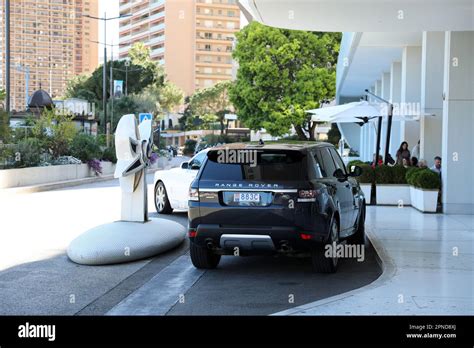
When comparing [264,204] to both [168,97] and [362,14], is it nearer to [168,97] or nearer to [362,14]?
[362,14]

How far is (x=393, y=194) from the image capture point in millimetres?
18578

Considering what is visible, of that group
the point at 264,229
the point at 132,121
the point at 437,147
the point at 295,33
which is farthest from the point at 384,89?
the point at 264,229

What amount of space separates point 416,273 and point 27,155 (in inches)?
812

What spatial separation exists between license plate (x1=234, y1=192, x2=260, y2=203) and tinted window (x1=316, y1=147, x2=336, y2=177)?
1.24 metres

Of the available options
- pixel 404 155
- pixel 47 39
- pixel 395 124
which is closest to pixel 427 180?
pixel 404 155

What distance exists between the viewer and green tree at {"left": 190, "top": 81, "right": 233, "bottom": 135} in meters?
100

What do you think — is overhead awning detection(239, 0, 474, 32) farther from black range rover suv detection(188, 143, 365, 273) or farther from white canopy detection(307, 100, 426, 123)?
white canopy detection(307, 100, 426, 123)

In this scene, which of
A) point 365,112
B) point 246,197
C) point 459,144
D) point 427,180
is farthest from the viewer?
point 365,112

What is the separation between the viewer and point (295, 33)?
52.1 m

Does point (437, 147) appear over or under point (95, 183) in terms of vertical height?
over

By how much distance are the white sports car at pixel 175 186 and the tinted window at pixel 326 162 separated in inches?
223

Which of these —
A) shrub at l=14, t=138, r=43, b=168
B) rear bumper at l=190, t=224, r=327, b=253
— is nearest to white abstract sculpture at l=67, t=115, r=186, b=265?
rear bumper at l=190, t=224, r=327, b=253
